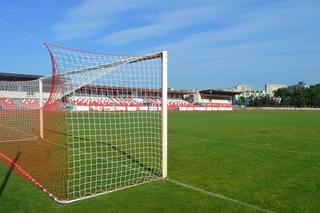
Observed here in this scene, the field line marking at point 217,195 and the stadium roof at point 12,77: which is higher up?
the stadium roof at point 12,77

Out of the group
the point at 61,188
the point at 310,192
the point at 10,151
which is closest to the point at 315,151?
the point at 310,192

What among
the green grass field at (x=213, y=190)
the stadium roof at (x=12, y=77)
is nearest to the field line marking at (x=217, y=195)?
the green grass field at (x=213, y=190)

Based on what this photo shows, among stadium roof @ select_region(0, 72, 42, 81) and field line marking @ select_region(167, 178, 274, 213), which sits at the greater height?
stadium roof @ select_region(0, 72, 42, 81)

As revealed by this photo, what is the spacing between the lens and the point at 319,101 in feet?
361

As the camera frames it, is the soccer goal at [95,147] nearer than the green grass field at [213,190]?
No

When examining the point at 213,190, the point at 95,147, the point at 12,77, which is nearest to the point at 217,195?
the point at 213,190

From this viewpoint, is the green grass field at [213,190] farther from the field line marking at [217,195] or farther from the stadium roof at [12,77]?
the stadium roof at [12,77]

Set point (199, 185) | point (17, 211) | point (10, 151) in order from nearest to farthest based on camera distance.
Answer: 1. point (17, 211)
2. point (199, 185)
3. point (10, 151)

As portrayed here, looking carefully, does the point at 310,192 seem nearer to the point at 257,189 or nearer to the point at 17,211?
the point at 257,189

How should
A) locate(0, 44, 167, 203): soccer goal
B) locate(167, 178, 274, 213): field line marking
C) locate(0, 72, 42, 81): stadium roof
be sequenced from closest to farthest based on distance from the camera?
locate(167, 178, 274, 213): field line marking < locate(0, 44, 167, 203): soccer goal < locate(0, 72, 42, 81): stadium roof

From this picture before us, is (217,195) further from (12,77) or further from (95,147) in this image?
(12,77)

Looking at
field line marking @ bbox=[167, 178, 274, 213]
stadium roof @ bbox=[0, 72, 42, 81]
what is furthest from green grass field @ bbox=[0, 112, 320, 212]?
stadium roof @ bbox=[0, 72, 42, 81]

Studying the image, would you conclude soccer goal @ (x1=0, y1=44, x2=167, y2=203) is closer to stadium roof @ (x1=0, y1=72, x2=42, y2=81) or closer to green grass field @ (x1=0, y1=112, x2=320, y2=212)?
green grass field @ (x1=0, y1=112, x2=320, y2=212)

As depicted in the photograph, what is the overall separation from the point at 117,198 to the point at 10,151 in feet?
19.8
